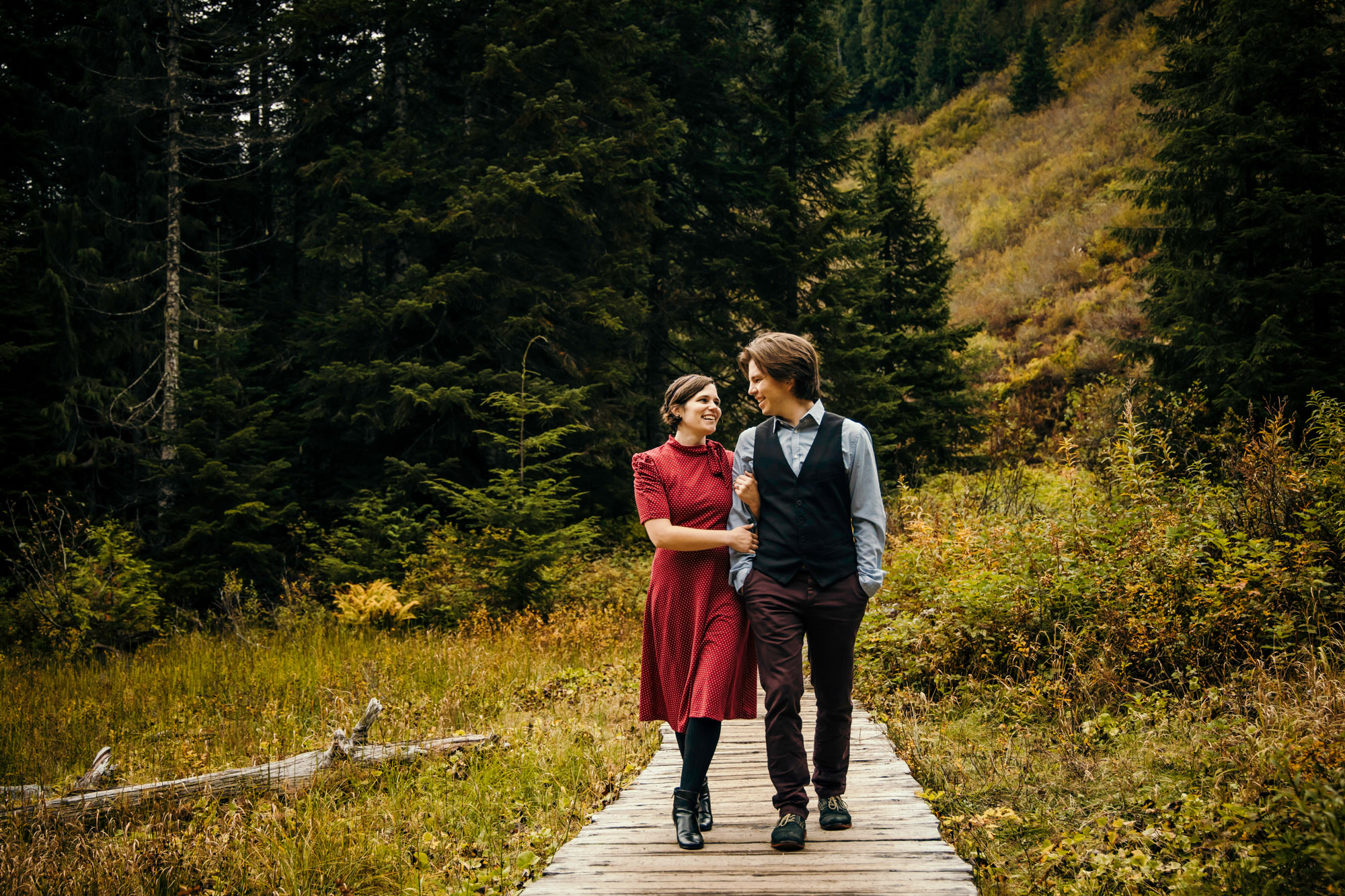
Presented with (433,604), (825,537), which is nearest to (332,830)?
(825,537)

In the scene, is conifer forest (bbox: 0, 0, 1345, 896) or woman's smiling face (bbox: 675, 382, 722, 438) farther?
conifer forest (bbox: 0, 0, 1345, 896)

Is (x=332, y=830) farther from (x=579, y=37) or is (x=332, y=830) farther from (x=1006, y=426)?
(x=1006, y=426)

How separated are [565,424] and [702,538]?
1115 cm

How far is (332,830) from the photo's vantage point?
4641mm

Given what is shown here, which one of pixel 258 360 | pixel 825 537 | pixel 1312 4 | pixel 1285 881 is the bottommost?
pixel 1285 881

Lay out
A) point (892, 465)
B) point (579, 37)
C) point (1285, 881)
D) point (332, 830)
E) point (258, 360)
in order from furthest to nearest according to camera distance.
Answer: point (892, 465)
point (258, 360)
point (579, 37)
point (332, 830)
point (1285, 881)

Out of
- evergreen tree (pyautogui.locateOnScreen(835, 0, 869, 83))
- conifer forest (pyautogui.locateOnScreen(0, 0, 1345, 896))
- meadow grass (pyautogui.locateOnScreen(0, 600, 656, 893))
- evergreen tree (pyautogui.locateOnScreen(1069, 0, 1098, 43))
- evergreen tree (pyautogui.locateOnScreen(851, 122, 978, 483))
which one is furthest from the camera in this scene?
evergreen tree (pyautogui.locateOnScreen(835, 0, 869, 83))

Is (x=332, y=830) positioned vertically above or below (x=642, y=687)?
below

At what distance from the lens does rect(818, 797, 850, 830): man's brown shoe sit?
3.71m

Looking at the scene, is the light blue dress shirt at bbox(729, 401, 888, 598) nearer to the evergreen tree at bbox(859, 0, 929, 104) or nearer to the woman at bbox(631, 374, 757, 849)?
the woman at bbox(631, 374, 757, 849)

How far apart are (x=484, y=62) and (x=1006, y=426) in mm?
15301

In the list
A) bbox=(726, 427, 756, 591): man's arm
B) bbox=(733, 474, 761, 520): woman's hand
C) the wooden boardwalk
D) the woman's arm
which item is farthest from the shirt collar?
the wooden boardwalk

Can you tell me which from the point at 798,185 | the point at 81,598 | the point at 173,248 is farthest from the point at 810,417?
the point at 173,248

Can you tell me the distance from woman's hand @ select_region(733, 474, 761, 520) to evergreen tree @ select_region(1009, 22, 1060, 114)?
4538 cm
